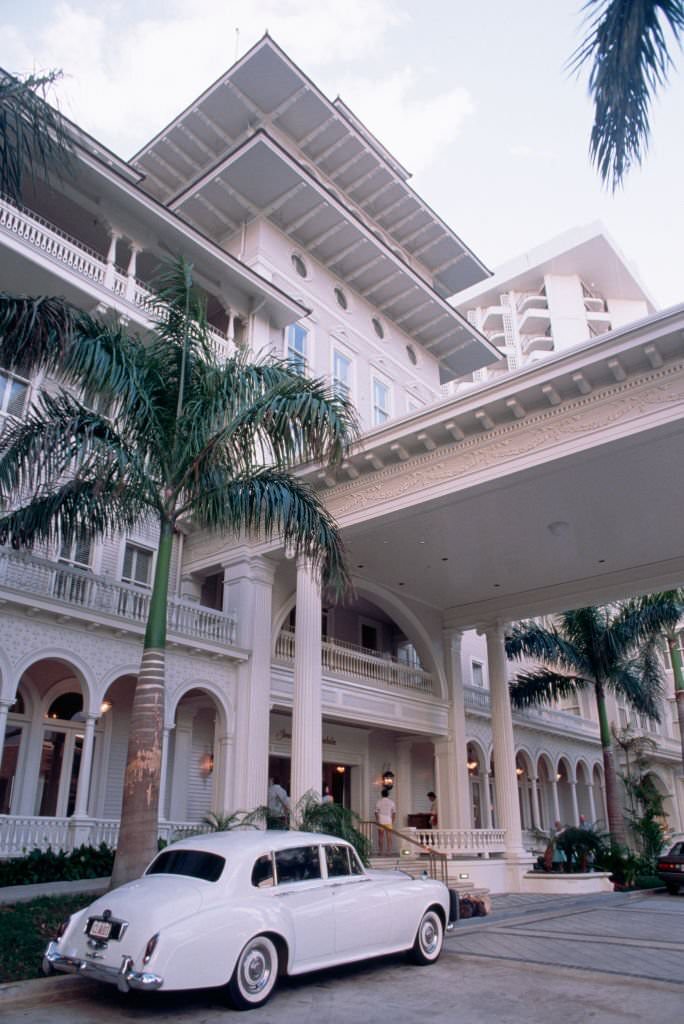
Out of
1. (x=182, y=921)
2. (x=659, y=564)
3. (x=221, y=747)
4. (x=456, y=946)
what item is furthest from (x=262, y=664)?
(x=182, y=921)

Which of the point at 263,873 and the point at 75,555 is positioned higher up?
the point at 75,555

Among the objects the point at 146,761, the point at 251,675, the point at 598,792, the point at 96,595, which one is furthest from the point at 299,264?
the point at 598,792

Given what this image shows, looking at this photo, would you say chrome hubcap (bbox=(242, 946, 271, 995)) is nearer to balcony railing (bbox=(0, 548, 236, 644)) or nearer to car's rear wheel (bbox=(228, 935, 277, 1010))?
car's rear wheel (bbox=(228, 935, 277, 1010))

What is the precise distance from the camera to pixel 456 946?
11.0 meters

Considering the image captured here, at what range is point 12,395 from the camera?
57.3 ft

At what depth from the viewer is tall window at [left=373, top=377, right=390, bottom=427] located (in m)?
27.6

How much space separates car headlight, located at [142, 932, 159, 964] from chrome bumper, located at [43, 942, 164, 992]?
93 millimetres

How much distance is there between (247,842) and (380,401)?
2142 cm

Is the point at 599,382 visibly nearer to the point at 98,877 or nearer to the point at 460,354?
the point at 98,877

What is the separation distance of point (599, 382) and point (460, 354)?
19.6 metres

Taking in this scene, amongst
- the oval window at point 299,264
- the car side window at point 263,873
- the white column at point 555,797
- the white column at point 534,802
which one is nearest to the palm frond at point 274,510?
the car side window at point 263,873

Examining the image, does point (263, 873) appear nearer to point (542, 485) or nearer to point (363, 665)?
point (542, 485)

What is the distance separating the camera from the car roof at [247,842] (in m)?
7.93

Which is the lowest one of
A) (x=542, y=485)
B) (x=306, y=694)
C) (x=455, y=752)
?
(x=455, y=752)
